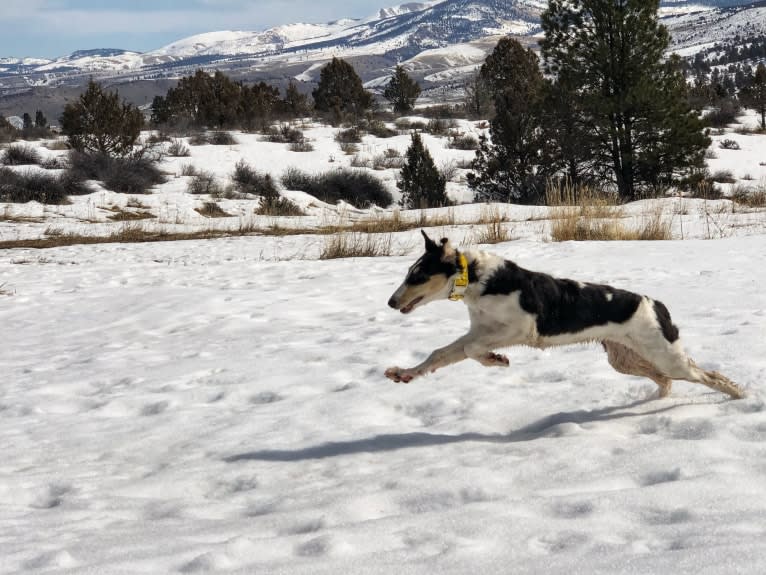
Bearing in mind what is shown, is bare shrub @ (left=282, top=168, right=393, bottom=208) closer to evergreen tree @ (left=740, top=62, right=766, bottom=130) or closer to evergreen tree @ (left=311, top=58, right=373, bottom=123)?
evergreen tree @ (left=311, top=58, right=373, bottom=123)

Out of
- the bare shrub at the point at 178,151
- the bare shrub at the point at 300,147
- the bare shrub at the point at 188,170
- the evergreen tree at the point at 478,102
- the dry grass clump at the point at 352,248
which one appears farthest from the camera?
the evergreen tree at the point at 478,102

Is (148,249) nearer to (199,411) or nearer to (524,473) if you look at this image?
(199,411)

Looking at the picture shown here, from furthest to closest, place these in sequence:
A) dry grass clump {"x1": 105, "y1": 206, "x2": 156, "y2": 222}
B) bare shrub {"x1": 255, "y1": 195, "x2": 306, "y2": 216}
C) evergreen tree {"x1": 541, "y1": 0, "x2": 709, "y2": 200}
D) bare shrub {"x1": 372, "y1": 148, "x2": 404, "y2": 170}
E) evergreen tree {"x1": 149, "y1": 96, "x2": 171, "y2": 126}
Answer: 1. evergreen tree {"x1": 149, "y1": 96, "x2": 171, "y2": 126}
2. bare shrub {"x1": 372, "y1": 148, "x2": 404, "y2": 170}
3. evergreen tree {"x1": 541, "y1": 0, "x2": 709, "y2": 200}
4. bare shrub {"x1": 255, "y1": 195, "x2": 306, "y2": 216}
5. dry grass clump {"x1": 105, "y1": 206, "x2": 156, "y2": 222}

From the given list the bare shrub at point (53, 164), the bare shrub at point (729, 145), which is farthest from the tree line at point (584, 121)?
the bare shrub at point (729, 145)

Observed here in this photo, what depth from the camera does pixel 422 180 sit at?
77.1 feet

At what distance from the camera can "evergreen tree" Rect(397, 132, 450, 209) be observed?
23438mm

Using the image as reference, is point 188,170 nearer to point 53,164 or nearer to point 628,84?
point 53,164

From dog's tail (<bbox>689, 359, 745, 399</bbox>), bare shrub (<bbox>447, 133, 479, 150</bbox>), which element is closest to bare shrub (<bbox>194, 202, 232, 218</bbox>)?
bare shrub (<bbox>447, 133, 479, 150</bbox>)

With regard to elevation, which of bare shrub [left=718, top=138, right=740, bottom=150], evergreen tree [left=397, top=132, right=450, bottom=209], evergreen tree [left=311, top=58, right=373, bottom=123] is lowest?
evergreen tree [left=397, top=132, right=450, bottom=209]

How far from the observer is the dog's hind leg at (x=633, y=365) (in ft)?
13.4

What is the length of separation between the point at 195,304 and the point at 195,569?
20.4 feet

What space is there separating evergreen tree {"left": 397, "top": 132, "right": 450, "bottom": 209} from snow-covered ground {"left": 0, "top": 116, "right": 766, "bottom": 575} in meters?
14.6

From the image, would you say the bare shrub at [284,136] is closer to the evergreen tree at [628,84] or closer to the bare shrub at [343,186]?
the bare shrub at [343,186]

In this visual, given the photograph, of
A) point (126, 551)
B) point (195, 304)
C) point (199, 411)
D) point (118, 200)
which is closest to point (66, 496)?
point (126, 551)
